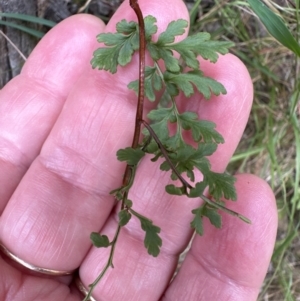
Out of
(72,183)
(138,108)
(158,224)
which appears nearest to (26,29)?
(72,183)

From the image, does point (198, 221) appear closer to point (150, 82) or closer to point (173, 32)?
point (150, 82)

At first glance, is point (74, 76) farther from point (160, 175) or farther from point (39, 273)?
point (39, 273)

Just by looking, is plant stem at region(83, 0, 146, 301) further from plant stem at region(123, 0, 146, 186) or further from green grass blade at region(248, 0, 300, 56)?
green grass blade at region(248, 0, 300, 56)

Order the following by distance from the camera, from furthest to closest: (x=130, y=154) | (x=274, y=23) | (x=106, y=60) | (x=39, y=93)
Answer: (x=39, y=93) < (x=274, y=23) < (x=106, y=60) < (x=130, y=154)

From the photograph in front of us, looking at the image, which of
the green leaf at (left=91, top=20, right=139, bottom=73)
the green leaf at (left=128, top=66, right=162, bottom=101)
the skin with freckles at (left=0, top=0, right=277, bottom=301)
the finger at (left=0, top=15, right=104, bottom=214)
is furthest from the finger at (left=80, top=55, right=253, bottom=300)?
the finger at (left=0, top=15, right=104, bottom=214)

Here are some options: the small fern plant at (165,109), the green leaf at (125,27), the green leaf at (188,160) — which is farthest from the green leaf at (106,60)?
the green leaf at (188,160)
